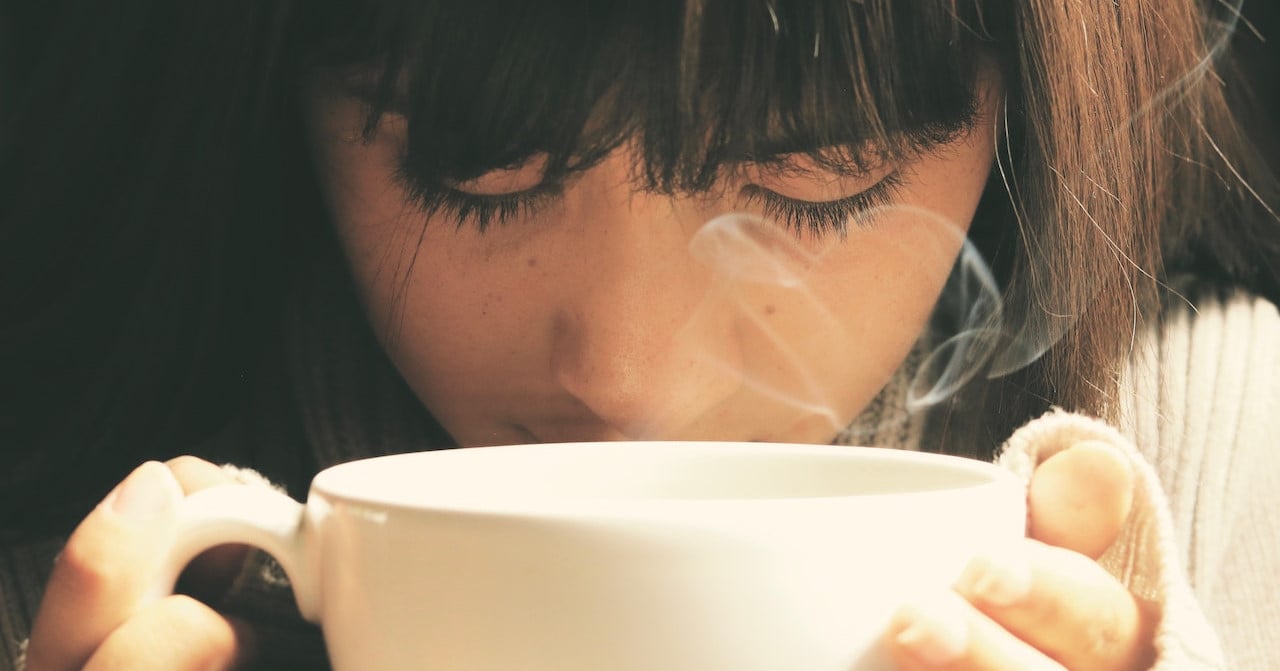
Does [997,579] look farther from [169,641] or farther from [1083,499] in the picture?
[169,641]

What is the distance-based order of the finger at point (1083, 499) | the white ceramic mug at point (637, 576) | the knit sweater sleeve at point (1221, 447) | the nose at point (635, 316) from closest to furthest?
the white ceramic mug at point (637, 576)
the finger at point (1083, 499)
the nose at point (635, 316)
the knit sweater sleeve at point (1221, 447)

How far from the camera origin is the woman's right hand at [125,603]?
43 cm

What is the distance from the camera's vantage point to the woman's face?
618 mm

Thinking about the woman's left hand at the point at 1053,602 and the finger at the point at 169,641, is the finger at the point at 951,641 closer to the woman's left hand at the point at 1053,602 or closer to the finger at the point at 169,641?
the woman's left hand at the point at 1053,602

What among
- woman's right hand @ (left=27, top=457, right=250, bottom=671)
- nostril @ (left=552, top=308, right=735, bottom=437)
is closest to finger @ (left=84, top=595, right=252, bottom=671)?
woman's right hand @ (left=27, top=457, right=250, bottom=671)

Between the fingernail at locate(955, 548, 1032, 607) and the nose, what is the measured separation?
0.87ft

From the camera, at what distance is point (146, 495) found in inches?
17.2

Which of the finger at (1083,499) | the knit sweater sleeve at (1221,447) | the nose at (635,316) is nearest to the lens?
the finger at (1083,499)

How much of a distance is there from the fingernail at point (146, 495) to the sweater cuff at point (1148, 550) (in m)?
0.35

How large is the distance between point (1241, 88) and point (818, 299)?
1.95 ft

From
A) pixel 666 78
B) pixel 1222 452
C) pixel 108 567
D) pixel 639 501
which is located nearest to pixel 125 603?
pixel 108 567

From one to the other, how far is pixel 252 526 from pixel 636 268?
26 cm

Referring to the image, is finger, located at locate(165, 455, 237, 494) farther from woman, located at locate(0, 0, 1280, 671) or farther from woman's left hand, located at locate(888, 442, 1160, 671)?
woman's left hand, located at locate(888, 442, 1160, 671)

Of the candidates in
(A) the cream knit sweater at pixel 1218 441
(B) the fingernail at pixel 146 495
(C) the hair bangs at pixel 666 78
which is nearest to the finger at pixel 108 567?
(B) the fingernail at pixel 146 495
